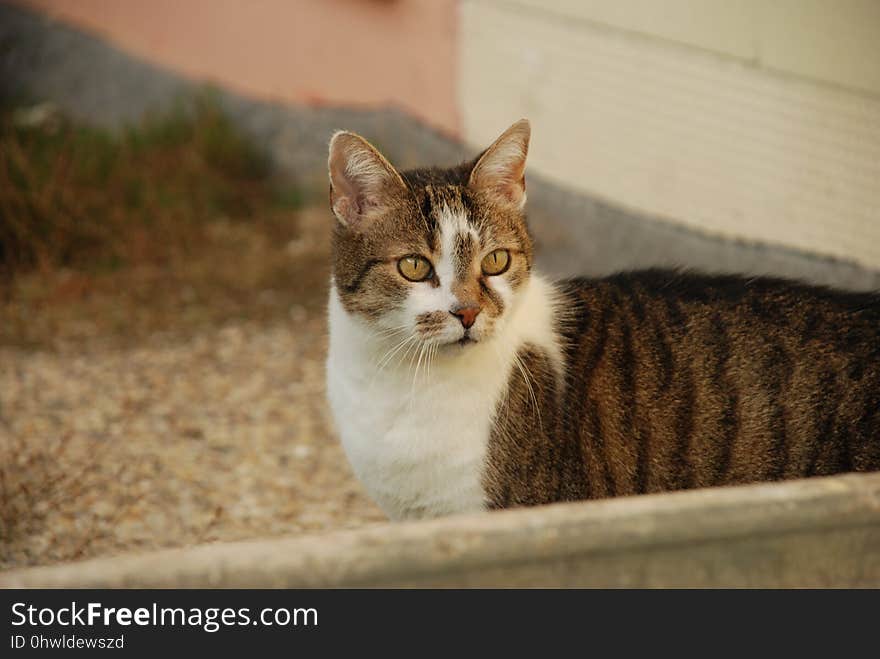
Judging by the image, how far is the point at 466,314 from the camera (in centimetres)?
231

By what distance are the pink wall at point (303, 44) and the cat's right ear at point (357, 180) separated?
2495 mm

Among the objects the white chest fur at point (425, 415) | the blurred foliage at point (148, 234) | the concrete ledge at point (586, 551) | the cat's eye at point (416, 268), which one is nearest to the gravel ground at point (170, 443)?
the blurred foliage at point (148, 234)

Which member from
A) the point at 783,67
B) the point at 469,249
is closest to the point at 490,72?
the point at 783,67

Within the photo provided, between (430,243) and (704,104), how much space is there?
1833mm

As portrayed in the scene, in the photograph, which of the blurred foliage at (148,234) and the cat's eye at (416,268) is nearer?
the cat's eye at (416,268)

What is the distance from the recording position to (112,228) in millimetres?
5020

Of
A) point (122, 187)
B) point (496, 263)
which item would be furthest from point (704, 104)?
point (122, 187)

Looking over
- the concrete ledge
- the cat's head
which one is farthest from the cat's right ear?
the concrete ledge

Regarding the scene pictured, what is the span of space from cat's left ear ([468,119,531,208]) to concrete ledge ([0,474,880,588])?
0.90 meters

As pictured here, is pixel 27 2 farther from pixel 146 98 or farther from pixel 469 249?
pixel 469 249

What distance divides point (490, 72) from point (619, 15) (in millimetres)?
777

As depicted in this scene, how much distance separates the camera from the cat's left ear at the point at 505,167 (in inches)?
97.9

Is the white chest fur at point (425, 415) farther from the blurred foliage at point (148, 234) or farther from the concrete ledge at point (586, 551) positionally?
the blurred foliage at point (148, 234)

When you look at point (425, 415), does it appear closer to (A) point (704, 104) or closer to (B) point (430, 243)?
(B) point (430, 243)
